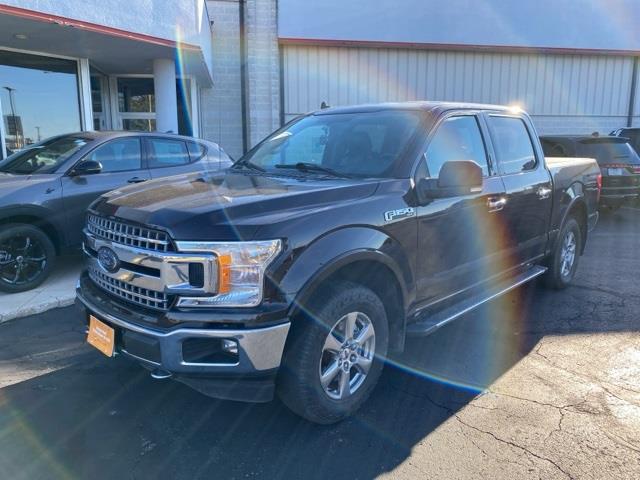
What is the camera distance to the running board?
3535mm

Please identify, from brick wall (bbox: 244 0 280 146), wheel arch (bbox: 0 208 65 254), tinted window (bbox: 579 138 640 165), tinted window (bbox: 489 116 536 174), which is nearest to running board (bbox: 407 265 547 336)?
tinted window (bbox: 489 116 536 174)

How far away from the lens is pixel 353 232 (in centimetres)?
299

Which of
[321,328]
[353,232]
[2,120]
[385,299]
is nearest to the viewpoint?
[321,328]

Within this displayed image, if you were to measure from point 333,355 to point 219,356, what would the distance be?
2.32ft

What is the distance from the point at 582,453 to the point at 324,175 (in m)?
2.30

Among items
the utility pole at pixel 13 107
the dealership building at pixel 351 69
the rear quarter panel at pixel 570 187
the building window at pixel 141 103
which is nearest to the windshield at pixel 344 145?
the rear quarter panel at pixel 570 187

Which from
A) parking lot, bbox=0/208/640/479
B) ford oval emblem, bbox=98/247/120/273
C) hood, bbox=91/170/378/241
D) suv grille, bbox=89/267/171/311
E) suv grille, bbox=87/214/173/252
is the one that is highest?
hood, bbox=91/170/378/241

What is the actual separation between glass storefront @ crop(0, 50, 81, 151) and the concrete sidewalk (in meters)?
5.64

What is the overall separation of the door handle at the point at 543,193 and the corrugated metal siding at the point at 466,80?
10.7 m

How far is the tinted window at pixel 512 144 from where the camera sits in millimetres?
4516

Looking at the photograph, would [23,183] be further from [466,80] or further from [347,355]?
[466,80]

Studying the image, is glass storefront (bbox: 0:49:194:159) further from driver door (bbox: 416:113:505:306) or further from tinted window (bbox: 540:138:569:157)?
tinted window (bbox: 540:138:569:157)

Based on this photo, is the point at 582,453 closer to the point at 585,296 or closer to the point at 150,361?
the point at 150,361

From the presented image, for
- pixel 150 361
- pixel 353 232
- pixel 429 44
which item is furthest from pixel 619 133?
pixel 150 361
